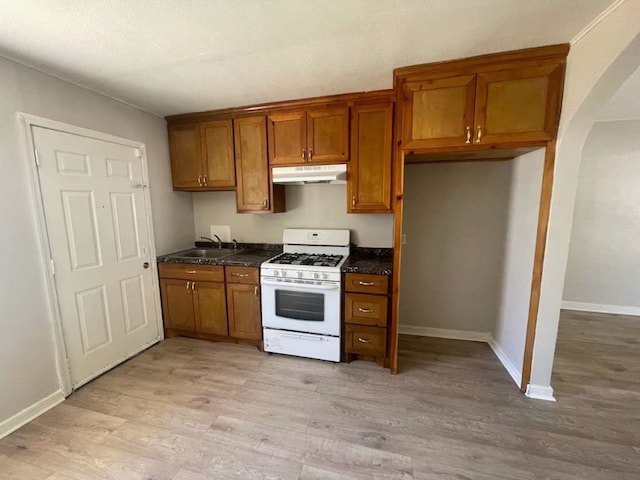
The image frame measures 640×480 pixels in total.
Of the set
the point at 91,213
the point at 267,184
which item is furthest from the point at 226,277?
the point at 91,213

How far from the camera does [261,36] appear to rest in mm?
1596

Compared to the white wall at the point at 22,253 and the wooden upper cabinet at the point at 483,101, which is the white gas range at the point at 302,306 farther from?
the white wall at the point at 22,253

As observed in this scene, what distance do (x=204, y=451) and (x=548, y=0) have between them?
124 inches

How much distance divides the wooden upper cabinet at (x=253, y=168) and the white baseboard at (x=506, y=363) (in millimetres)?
2672

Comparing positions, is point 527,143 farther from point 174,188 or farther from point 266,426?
point 174,188

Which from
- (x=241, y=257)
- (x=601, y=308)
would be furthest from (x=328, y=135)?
(x=601, y=308)

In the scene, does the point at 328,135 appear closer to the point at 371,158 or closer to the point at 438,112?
the point at 371,158

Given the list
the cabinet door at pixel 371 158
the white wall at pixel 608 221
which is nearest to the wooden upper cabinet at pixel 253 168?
the cabinet door at pixel 371 158

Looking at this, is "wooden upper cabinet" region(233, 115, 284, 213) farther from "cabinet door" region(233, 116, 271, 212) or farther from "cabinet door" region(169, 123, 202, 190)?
"cabinet door" region(169, 123, 202, 190)

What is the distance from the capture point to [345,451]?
165 centimetres

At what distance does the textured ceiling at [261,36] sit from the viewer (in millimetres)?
1361

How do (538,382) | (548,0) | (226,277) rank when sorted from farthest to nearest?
(226,277) → (538,382) → (548,0)

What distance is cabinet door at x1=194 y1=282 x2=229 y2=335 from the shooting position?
9.31 feet

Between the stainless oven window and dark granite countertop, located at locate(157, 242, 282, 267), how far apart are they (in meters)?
0.43
